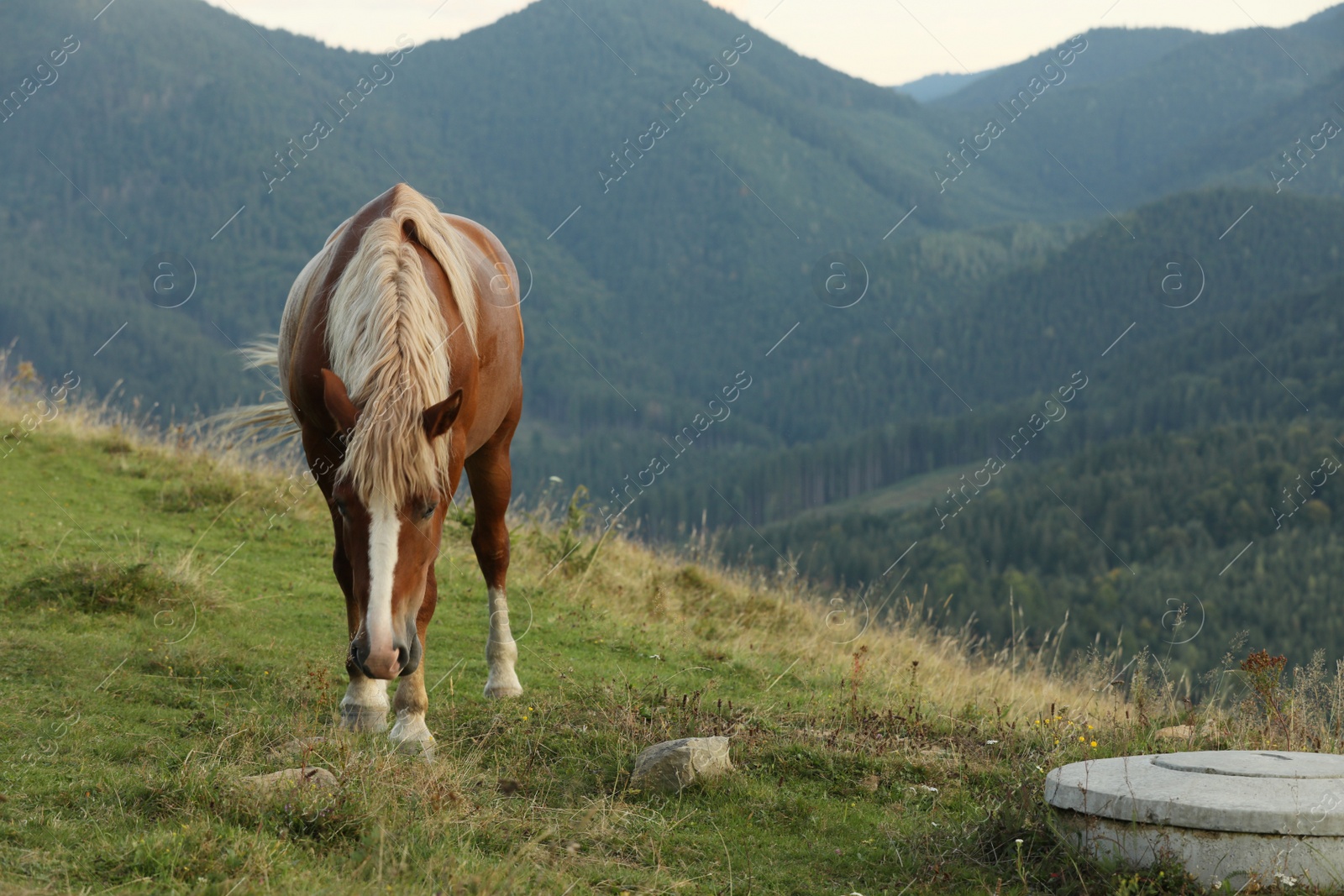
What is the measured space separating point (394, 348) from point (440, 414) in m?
0.41

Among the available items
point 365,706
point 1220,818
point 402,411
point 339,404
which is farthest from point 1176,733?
point 339,404

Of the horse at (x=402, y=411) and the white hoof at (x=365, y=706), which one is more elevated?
the horse at (x=402, y=411)

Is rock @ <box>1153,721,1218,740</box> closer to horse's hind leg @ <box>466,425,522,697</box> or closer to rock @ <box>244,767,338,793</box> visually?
horse's hind leg @ <box>466,425,522,697</box>

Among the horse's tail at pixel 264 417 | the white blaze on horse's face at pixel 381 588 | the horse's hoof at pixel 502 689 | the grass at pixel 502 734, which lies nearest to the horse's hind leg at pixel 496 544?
the horse's hoof at pixel 502 689

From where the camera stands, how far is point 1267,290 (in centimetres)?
16262

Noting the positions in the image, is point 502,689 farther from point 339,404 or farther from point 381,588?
point 339,404

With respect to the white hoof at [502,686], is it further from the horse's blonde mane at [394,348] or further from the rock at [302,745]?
the horse's blonde mane at [394,348]

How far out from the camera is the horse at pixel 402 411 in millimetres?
4184

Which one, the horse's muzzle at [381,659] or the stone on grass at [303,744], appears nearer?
the horse's muzzle at [381,659]

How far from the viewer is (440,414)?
4.26 m

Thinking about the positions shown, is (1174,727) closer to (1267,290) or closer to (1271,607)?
(1271,607)

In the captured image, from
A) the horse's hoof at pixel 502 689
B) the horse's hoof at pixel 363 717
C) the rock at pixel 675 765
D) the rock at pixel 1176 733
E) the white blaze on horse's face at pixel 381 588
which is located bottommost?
the horse's hoof at pixel 502 689

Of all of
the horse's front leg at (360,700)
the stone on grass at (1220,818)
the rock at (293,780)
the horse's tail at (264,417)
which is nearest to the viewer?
the stone on grass at (1220,818)

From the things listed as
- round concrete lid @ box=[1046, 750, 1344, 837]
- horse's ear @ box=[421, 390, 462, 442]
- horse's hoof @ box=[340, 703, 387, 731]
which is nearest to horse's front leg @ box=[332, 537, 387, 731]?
horse's hoof @ box=[340, 703, 387, 731]
